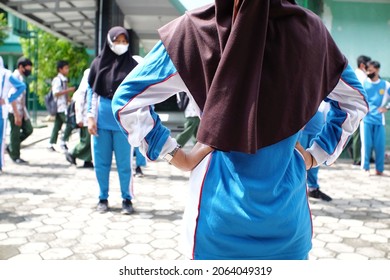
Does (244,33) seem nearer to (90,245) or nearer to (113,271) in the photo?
(113,271)

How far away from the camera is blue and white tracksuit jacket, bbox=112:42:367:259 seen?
139cm

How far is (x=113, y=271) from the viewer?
1.56 m

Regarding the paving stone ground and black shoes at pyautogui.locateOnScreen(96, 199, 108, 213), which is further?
black shoes at pyautogui.locateOnScreen(96, 199, 108, 213)

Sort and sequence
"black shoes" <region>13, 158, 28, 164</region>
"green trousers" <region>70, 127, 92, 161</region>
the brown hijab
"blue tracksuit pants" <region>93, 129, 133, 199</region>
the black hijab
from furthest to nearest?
"black shoes" <region>13, 158, 28, 164</region> → "green trousers" <region>70, 127, 92, 161</region> → "blue tracksuit pants" <region>93, 129, 133, 199</region> → the black hijab → the brown hijab

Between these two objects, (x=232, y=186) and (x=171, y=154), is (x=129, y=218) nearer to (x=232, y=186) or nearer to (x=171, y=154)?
(x=171, y=154)

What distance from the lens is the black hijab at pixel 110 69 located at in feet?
14.2

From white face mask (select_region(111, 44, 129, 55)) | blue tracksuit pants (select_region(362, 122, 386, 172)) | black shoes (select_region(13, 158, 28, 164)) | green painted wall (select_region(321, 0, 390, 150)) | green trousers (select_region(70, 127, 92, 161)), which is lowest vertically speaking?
black shoes (select_region(13, 158, 28, 164))

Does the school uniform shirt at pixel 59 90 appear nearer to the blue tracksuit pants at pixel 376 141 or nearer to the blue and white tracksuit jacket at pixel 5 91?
the blue and white tracksuit jacket at pixel 5 91

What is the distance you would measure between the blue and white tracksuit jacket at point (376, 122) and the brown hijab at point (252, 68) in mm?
6487

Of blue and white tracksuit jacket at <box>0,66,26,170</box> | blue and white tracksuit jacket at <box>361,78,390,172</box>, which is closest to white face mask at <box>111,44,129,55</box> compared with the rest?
blue and white tracksuit jacket at <box>0,66,26,170</box>

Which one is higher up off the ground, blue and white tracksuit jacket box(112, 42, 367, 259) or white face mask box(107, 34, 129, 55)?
white face mask box(107, 34, 129, 55)

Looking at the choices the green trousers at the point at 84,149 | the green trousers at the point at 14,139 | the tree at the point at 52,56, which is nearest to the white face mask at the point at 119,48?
the green trousers at the point at 84,149

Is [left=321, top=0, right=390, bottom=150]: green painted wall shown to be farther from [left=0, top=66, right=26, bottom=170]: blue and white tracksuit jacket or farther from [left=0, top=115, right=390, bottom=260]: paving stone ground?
[left=0, top=66, right=26, bottom=170]: blue and white tracksuit jacket

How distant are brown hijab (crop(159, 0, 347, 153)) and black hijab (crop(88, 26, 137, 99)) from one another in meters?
3.01
